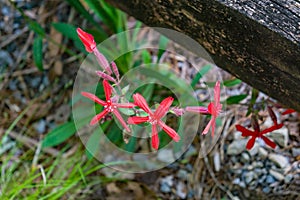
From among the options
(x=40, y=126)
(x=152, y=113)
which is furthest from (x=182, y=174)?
(x=152, y=113)

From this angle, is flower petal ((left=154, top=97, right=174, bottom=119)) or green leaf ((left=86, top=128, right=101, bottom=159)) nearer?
flower petal ((left=154, top=97, right=174, bottom=119))

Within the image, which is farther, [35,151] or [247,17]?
[35,151]

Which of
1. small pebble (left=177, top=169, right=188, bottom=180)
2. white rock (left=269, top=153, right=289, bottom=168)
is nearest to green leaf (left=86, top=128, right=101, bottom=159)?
small pebble (left=177, top=169, right=188, bottom=180)

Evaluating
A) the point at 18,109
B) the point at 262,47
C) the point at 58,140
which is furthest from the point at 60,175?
the point at 262,47

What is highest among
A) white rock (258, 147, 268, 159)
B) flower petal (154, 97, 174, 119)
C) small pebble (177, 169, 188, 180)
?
white rock (258, 147, 268, 159)

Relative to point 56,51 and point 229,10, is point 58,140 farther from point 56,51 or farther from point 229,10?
point 229,10

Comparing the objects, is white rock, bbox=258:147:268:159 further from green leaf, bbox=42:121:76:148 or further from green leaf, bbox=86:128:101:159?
green leaf, bbox=42:121:76:148

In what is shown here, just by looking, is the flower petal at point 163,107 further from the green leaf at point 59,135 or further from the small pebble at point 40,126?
the small pebble at point 40,126
